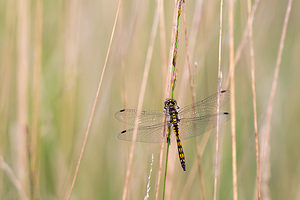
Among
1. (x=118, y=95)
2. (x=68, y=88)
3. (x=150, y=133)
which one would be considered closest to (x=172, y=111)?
(x=150, y=133)

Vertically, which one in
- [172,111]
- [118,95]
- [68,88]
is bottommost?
[172,111]

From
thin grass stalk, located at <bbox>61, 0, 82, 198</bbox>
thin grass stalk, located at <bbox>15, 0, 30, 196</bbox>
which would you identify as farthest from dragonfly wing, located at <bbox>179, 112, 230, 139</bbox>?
thin grass stalk, located at <bbox>15, 0, 30, 196</bbox>

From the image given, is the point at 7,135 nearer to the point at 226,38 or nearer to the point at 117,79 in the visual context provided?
the point at 117,79

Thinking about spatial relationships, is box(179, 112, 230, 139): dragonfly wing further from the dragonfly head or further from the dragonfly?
the dragonfly head

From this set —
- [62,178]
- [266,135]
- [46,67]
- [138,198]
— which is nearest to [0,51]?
[46,67]

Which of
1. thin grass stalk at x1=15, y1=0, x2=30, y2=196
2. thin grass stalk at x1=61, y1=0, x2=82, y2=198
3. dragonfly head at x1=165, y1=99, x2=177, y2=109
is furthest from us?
thin grass stalk at x1=61, y1=0, x2=82, y2=198

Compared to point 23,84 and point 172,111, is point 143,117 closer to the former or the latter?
point 172,111
